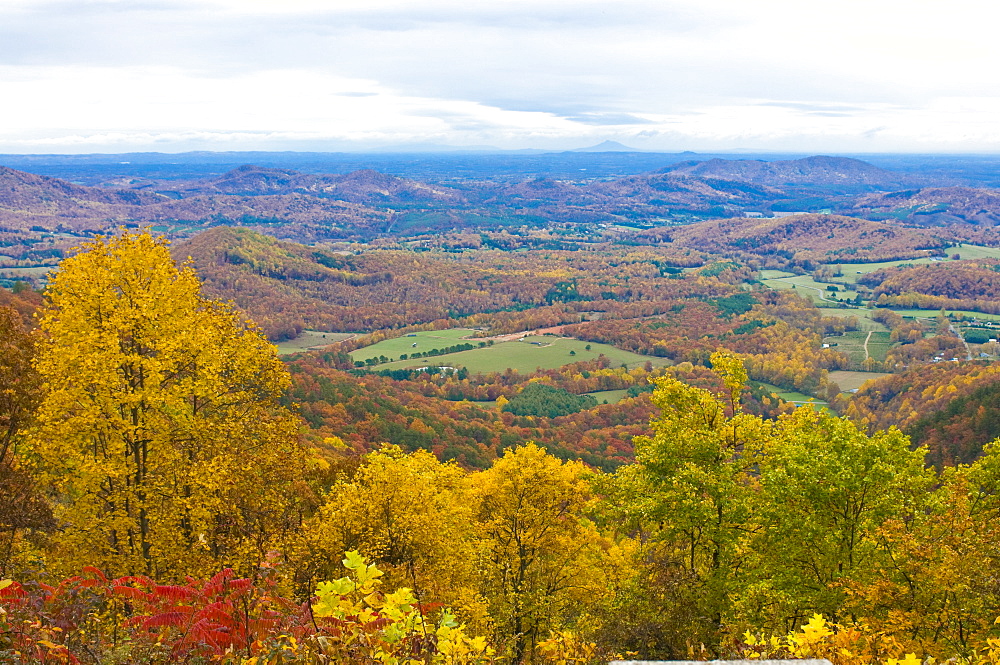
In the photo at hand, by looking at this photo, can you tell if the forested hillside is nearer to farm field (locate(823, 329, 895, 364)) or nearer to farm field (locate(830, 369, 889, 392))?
farm field (locate(830, 369, 889, 392))

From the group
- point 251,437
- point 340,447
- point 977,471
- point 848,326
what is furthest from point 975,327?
point 251,437

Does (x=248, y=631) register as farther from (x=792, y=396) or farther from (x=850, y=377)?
(x=850, y=377)

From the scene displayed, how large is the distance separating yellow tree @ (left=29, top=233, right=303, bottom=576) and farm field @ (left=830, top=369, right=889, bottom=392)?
13981 centimetres

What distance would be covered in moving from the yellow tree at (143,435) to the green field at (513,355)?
13446 cm

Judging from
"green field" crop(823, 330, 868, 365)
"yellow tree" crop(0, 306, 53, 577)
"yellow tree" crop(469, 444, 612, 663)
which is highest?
"yellow tree" crop(0, 306, 53, 577)

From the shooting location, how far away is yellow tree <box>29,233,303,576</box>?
18234 mm

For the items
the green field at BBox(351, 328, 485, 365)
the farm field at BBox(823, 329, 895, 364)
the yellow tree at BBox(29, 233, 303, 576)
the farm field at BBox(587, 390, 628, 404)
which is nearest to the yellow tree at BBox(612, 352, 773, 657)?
the yellow tree at BBox(29, 233, 303, 576)

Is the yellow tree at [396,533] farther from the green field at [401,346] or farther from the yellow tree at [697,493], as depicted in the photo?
the green field at [401,346]

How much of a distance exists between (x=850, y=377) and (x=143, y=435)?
506 ft

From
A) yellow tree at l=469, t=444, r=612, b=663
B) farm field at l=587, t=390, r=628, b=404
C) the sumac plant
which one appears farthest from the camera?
farm field at l=587, t=390, r=628, b=404

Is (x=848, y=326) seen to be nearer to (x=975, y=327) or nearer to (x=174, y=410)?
(x=975, y=327)

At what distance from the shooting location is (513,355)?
17100 cm

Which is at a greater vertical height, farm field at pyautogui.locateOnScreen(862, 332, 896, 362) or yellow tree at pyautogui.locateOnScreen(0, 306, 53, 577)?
yellow tree at pyautogui.locateOnScreen(0, 306, 53, 577)

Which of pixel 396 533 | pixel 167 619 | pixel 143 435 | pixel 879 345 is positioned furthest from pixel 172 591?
pixel 879 345
